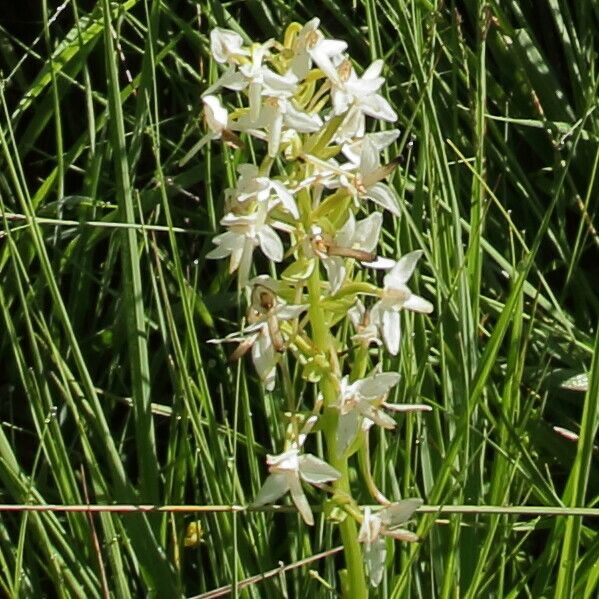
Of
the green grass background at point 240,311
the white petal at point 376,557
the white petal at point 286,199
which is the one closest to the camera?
the white petal at point 286,199

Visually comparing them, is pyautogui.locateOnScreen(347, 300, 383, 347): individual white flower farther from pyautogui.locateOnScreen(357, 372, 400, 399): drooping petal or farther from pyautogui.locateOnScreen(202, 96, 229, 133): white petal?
pyautogui.locateOnScreen(202, 96, 229, 133): white petal

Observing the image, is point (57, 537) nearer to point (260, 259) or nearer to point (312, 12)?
point (260, 259)

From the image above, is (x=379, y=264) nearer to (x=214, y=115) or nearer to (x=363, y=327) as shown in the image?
(x=363, y=327)

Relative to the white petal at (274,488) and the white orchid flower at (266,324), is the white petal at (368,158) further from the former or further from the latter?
the white petal at (274,488)

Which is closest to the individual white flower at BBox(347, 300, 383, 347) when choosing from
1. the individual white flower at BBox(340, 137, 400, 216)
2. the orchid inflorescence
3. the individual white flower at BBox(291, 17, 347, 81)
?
the orchid inflorescence

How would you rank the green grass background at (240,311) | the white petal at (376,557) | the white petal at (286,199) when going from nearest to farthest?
the white petal at (286,199)
the white petal at (376,557)
the green grass background at (240,311)

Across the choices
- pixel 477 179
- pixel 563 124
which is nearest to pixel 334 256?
pixel 477 179

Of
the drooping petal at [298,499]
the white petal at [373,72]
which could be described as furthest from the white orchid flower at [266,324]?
the white petal at [373,72]
